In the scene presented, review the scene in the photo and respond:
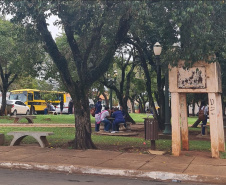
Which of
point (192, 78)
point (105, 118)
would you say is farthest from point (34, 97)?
point (192, 78)

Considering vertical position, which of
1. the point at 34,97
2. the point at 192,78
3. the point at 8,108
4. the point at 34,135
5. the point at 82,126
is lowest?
the point at 34,135

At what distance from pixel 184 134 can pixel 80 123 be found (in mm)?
3431

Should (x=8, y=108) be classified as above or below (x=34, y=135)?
above

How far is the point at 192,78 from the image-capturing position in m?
9.22

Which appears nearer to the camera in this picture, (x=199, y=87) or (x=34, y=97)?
(x=199, y=87)

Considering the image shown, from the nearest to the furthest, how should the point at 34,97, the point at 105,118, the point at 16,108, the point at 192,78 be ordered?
the point at 192,78
the point at 105,118
the point at 16,108
the point at 34,97

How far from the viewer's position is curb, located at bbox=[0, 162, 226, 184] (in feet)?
22.0

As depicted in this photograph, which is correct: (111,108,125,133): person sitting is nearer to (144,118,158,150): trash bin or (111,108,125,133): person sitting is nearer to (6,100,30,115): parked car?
(144,118,158,150): trash bin

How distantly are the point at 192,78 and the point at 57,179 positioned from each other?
4844 millimetres

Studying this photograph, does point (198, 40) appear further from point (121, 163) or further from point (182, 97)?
point (121, 163)

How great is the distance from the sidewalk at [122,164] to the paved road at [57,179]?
0.26 metres

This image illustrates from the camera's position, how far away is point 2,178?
6.69m

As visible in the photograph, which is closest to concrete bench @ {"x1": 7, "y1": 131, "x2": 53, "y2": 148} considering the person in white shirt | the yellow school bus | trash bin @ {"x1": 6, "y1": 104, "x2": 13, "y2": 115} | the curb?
the curb

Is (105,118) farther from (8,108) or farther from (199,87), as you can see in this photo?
(8,108)
